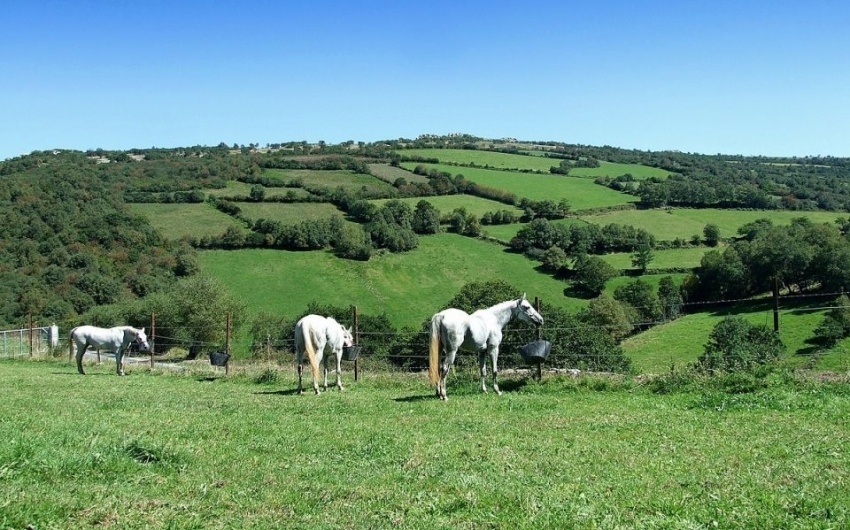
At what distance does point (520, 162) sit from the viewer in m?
136

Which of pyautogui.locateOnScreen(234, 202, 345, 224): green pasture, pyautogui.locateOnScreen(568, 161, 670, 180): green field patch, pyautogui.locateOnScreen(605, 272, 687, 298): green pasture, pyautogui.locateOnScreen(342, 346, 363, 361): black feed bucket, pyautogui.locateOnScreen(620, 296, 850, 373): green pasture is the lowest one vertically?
pyautogui.locateOnScreen(620, 296, 850, 373): green pasture

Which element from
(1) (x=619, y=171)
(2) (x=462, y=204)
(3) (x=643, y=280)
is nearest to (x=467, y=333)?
(3) (x=643, y=280)

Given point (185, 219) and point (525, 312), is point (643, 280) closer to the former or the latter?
point (185, 219)

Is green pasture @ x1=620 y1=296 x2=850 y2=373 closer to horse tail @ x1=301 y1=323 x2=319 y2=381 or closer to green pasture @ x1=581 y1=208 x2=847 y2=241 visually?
green pasture @ x1=581 y1=208 x2=847 y2=241

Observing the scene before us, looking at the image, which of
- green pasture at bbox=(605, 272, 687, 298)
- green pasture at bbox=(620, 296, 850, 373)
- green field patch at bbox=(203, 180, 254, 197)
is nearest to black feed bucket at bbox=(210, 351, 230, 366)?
green pasture at bbox=(620, 296, 850, 373)

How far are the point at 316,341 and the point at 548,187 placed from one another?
320ft

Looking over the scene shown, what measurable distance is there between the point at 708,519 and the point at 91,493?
5617 millimetres

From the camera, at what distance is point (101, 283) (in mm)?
70875

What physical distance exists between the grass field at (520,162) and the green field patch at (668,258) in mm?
35359

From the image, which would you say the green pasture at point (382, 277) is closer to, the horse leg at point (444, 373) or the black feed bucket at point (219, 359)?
the black feed bucket at point (219, 359)

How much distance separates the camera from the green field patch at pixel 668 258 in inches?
3408

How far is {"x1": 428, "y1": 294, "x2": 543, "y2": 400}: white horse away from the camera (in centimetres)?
1466

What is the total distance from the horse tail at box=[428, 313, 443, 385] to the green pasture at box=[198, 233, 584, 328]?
174ft

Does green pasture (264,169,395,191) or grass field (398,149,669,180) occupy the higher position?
grass field (398,149,669,180)
